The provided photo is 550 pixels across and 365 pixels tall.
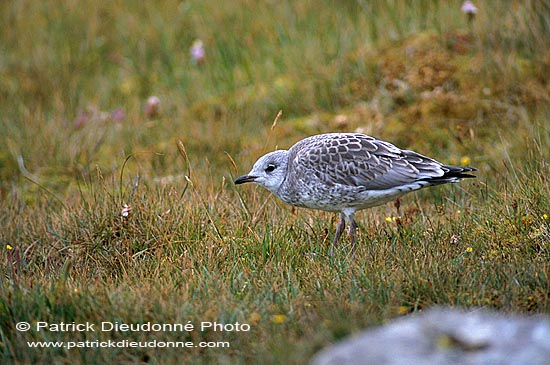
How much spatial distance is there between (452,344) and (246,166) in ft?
→ 16.0

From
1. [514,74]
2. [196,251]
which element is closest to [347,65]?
[514,74]

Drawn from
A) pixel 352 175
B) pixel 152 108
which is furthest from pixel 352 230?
pixel 152 108

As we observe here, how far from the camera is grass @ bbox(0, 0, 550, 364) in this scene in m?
4.34

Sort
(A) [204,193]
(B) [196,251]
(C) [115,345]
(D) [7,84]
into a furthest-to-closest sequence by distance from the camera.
Result: (D) [7,84] → (A) [204,193] → (B) [196,251] → (C) [115,345]

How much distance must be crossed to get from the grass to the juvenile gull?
256 mm

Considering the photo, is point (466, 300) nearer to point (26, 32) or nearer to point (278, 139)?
point (278, 139)

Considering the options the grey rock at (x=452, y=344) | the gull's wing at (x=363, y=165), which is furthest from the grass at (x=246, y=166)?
Result: the grey rock at (x=452, y=344)

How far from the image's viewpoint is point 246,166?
750 centimetres

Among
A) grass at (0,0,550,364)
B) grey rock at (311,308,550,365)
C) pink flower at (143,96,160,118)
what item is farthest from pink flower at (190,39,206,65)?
grey rock at (311,308,550,365)

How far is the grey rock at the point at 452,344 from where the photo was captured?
2.71 metres

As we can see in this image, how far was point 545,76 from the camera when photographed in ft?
25.7

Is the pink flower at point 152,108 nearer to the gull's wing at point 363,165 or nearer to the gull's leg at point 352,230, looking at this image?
the gull's wing at point 363,165

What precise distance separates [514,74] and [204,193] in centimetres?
392

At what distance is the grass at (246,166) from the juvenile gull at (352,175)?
256mm
